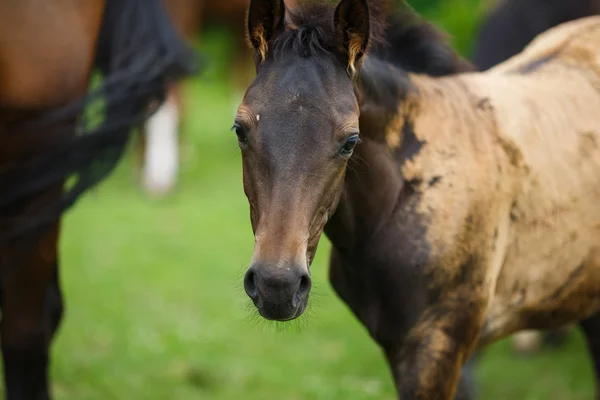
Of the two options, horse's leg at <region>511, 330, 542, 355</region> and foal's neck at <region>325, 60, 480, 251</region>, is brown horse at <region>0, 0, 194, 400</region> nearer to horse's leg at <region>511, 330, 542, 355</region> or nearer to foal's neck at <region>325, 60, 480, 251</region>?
foal's neck at <region>325, 60, 480, 251</region>

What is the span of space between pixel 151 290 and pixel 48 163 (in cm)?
292

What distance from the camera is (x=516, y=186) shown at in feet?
9.53

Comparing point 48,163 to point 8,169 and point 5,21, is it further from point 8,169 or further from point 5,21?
point 5,21

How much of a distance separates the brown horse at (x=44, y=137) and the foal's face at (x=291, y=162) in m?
1.21

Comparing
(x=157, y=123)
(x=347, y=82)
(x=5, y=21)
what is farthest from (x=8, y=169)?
(x=157, y=123)

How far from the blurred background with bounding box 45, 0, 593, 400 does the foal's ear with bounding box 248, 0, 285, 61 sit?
0.53m

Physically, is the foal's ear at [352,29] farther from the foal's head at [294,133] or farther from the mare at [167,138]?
the mare at [167,138]

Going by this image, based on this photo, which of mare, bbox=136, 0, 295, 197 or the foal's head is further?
mare, bbox=136, 0, 295, 197

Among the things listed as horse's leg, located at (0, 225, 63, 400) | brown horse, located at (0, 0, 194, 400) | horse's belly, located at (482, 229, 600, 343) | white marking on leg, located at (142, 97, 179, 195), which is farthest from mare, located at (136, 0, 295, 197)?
→ horse's belly, located at (482, 229, 600, 343)

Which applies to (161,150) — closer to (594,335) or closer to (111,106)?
(111,106)

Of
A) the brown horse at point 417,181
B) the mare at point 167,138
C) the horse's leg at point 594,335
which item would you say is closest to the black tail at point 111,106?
the brown horse at point 417,181

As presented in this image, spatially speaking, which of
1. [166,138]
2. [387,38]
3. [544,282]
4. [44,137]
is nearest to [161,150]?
[166,138]

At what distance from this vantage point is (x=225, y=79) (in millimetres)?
14289

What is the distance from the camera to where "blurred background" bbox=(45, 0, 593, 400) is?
14.9 feet
